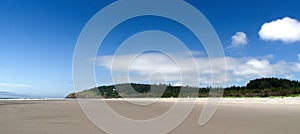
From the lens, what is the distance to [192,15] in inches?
695

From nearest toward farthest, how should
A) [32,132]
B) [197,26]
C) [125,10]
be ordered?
[32,132] < [125,10] < [197,26]

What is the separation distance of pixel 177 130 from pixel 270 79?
288ft

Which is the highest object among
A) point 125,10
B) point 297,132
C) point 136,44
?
point 125,10

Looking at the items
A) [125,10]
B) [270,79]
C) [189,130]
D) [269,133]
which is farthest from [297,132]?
[270,79]

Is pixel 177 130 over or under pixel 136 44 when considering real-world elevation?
under

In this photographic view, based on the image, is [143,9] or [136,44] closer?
[143,9]

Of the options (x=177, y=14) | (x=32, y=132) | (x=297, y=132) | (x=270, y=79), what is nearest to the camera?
(x=32, y=132)

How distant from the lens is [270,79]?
89688 millimetres

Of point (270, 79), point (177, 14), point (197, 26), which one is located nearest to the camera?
point (197, 26)

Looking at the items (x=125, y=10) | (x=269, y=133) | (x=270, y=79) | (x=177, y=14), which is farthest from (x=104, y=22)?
(x=270, y=79)

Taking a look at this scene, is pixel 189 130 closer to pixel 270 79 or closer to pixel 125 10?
pixel 125 10

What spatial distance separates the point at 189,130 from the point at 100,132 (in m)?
2.77

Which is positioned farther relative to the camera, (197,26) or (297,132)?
(197,26)

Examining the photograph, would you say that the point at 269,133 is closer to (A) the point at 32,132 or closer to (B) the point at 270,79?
→ (A) the point at 32,132
